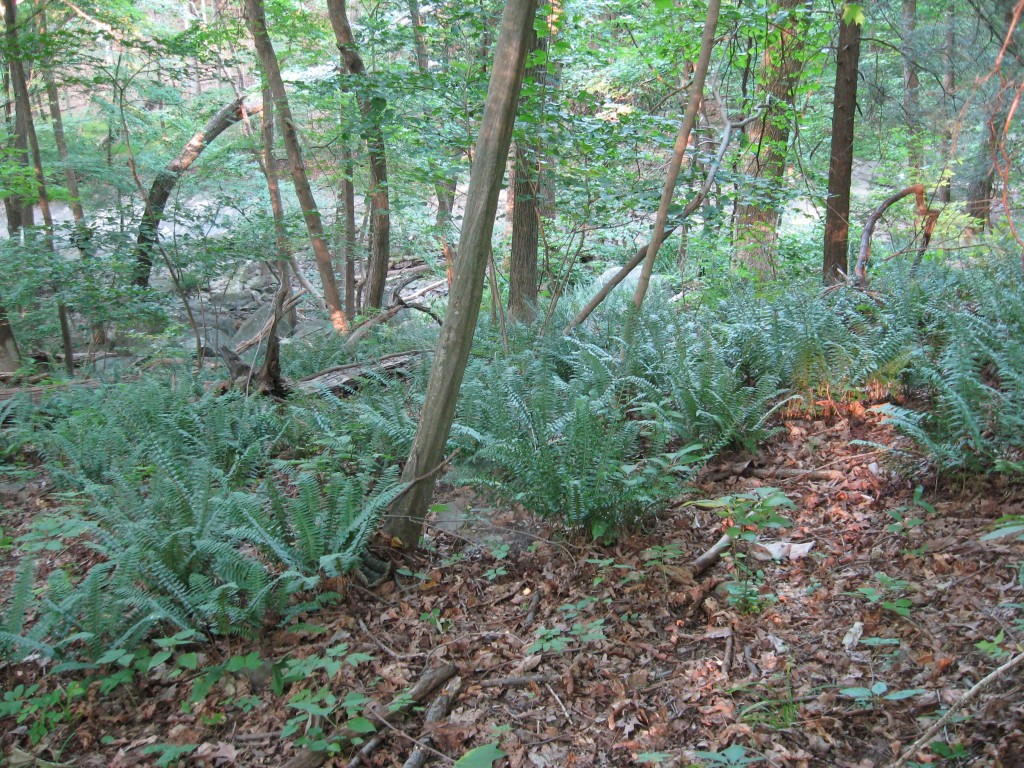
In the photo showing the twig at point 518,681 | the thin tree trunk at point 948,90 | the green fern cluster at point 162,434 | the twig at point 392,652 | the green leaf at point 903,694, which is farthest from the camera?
the thin tree trunk at point 948,90

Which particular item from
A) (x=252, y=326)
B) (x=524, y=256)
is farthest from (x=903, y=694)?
(x=252, y=326)

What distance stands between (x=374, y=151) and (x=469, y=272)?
17.7ft

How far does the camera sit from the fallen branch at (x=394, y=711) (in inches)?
88.2

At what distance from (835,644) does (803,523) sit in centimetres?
91

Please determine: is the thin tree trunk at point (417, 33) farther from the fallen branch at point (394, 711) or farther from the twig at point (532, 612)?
the fallen branch at point (394, 711)

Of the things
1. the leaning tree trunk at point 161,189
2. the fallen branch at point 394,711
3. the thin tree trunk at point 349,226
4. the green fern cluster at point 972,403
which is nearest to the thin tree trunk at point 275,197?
the leaning tree trunk at point 161,189

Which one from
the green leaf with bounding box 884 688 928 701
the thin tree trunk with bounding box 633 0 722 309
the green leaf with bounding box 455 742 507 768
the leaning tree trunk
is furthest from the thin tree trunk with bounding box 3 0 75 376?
the green leaf with bounding box 884 688 928 701

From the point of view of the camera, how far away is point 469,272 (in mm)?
3078

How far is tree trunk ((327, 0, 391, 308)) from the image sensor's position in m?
7.02

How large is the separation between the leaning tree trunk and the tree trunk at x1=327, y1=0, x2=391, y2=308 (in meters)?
2.70

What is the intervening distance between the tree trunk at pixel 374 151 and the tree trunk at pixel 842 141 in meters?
4.41

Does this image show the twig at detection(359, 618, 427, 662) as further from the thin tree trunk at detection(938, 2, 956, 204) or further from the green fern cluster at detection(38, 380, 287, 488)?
the thin tree trunk at detection(938, 2, 956, 204)

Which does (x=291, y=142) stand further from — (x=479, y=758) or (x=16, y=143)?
(x=479, y=758)

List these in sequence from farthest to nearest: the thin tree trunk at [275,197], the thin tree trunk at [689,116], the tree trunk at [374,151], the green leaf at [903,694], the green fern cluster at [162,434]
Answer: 1. the thin tree trunk at [275,197]
2. the tree trunk at [374,151]
3. the green fern cluster at [162,434]
4. the thin tree trunk at [689,116]
5. the green leaf at [903,694]
